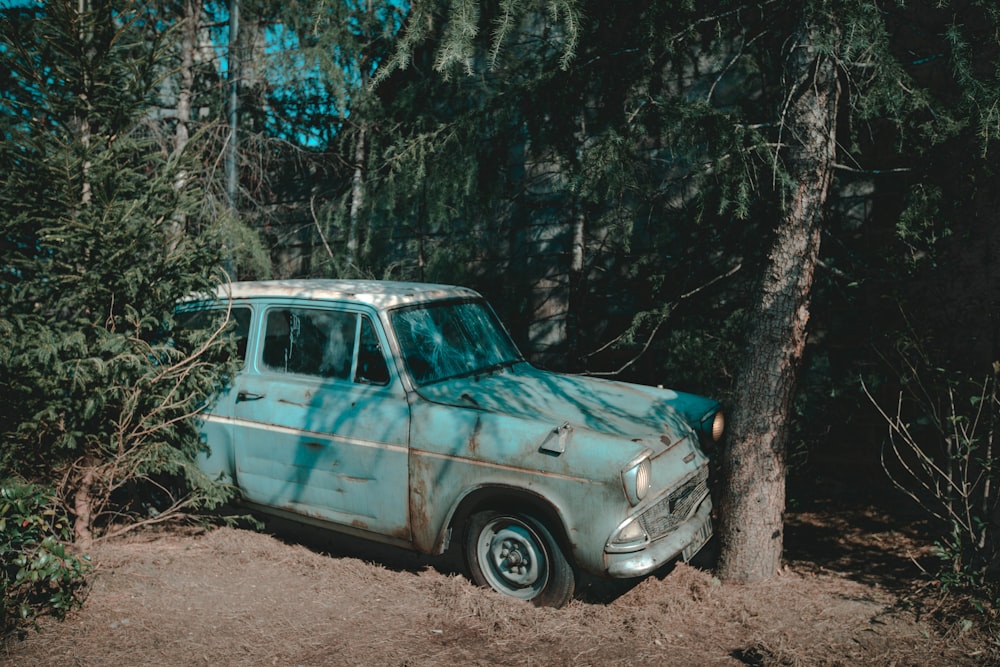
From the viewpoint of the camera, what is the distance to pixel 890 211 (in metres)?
7.27

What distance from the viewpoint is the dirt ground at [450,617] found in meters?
3.84

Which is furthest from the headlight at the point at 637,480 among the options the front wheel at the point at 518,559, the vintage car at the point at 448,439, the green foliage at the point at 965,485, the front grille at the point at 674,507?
the green foliage at the point at 965,485

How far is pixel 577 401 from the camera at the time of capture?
485 cm

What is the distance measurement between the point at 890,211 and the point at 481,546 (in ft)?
17.7

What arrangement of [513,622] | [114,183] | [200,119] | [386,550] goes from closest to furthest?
[513,622] < [114,183] < [386,550] < [200,119]

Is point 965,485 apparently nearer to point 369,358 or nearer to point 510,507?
point 510,507

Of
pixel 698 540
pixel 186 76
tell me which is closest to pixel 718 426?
pixel 698 540

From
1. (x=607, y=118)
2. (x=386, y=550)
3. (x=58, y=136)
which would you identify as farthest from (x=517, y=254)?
(x=58, y=136)

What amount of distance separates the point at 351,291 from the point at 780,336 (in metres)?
2.89

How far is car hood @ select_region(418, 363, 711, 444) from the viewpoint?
4500mm

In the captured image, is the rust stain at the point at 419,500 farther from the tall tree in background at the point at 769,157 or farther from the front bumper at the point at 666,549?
the tall tree in background at the point at 769,157

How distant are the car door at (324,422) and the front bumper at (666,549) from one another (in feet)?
4.58

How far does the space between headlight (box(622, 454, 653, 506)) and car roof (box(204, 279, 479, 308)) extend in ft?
6.64

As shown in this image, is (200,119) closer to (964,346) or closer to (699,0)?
(699,0)
